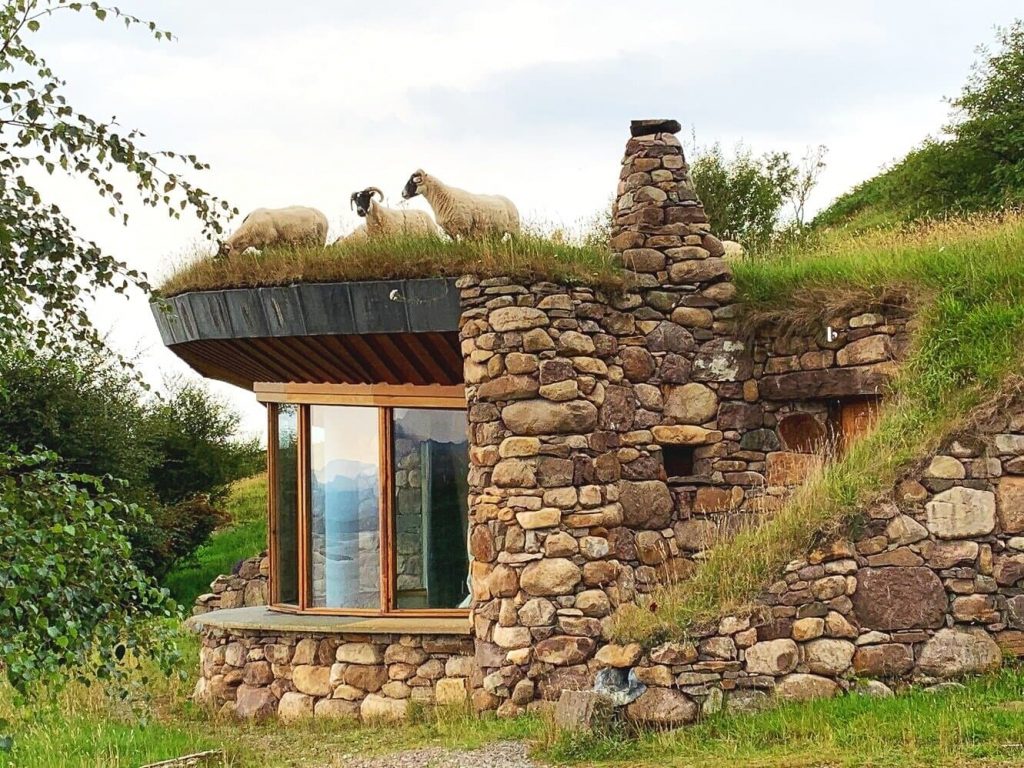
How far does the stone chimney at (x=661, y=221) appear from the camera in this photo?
10852mm

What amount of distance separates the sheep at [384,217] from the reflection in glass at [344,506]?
1574 millimetres

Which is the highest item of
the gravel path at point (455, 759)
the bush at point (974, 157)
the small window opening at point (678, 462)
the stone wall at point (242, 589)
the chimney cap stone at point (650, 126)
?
the bush at point (974, 157)

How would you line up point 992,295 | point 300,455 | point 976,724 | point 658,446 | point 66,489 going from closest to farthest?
point 66,489 → point 976,724 → point 992,295 → point 658,446 → point 300,455

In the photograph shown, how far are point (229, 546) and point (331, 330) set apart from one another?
16078mm

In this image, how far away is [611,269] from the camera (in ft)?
34.8

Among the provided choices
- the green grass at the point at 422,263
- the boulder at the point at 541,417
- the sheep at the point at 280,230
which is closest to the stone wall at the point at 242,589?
the sheep at the point at 280,230

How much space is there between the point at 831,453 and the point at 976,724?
3.40m

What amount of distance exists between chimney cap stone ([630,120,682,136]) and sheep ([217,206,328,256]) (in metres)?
2.82

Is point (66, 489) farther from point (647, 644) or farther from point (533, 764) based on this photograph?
point (647, 644)

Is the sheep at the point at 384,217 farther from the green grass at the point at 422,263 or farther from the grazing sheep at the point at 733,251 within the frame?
the grazing sheep at the point at 733,251

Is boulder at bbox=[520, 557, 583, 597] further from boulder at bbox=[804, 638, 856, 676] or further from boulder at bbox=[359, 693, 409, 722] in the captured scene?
boulder at bbox=[804, 638, 856, 676]

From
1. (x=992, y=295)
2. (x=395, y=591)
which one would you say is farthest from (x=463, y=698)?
(x=992, y=295)

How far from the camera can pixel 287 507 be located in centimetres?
1199

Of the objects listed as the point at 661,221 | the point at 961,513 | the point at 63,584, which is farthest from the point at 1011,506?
the point at 63,584
